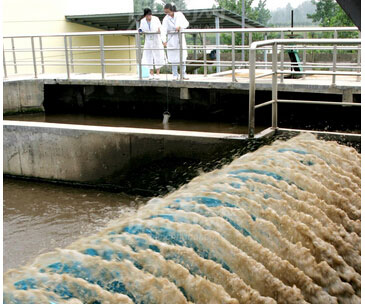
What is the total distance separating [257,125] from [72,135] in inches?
136

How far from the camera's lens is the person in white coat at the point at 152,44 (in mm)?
10508

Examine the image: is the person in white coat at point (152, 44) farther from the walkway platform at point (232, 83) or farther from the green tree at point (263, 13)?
the green tree at point (263, 13)

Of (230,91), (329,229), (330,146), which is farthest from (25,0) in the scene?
(329,229)

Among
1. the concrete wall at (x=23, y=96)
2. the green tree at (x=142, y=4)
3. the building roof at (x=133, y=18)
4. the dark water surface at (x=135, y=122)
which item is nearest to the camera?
the dark water surface at (x=135, y=122)

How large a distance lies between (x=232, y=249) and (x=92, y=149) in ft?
16.1

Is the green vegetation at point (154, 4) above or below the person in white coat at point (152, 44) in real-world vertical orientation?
above

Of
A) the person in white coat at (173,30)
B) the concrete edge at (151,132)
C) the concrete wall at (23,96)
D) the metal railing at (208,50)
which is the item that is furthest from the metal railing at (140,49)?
the concrete edge at (151,132)

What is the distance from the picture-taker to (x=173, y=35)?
10.5m

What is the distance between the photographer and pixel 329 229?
3.59 metres

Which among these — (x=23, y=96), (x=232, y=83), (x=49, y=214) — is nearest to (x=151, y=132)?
(x=49, y=214)

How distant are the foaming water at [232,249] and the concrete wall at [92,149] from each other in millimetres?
2404

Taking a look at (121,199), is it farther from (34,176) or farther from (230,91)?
(230,91)

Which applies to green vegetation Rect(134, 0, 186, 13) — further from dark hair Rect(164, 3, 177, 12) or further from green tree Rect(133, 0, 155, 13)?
dark hair Rect(164, 3, 177, 12)


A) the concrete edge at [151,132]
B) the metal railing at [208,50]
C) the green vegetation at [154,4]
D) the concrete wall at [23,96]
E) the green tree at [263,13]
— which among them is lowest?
the concrete edge at [151,132]
